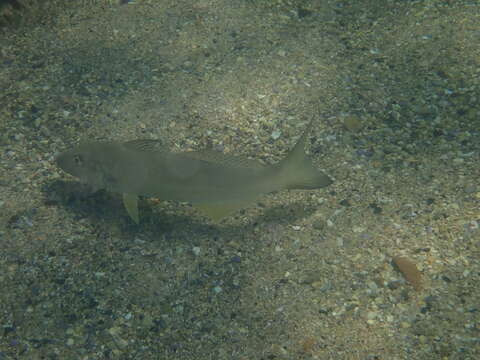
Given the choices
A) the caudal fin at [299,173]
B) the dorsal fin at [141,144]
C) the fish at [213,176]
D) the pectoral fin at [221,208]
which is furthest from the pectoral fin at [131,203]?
the caudal fin at [299,173]

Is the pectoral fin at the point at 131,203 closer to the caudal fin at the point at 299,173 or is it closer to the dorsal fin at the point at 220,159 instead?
the dorsal fin at the point at 220,159

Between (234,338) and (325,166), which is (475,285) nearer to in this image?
(325,166)

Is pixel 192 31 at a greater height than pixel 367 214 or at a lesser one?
greater

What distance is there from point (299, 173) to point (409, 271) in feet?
3.54

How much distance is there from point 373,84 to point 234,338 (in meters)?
2.95

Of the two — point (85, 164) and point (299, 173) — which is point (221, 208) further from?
point (85, 164)

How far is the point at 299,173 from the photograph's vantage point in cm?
277

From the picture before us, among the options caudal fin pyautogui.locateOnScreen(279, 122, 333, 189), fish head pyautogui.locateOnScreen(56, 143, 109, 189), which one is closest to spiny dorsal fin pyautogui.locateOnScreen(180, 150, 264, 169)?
caudal fin pyautogui.locateOnScreen(279, 122, 333, 189)

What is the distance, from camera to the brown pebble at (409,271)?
2.75m

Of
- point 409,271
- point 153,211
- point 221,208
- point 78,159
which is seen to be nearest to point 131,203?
point 153,211

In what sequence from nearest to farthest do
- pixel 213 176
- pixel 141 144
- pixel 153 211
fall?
pixel 213 176 → pixel 141 144 → pixel 153 211

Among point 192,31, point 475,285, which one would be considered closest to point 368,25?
point 192,31

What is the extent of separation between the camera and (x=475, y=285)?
8.82 ft

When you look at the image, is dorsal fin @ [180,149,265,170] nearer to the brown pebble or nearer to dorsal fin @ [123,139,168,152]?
dorsal fin @ [123,139,168,152]
